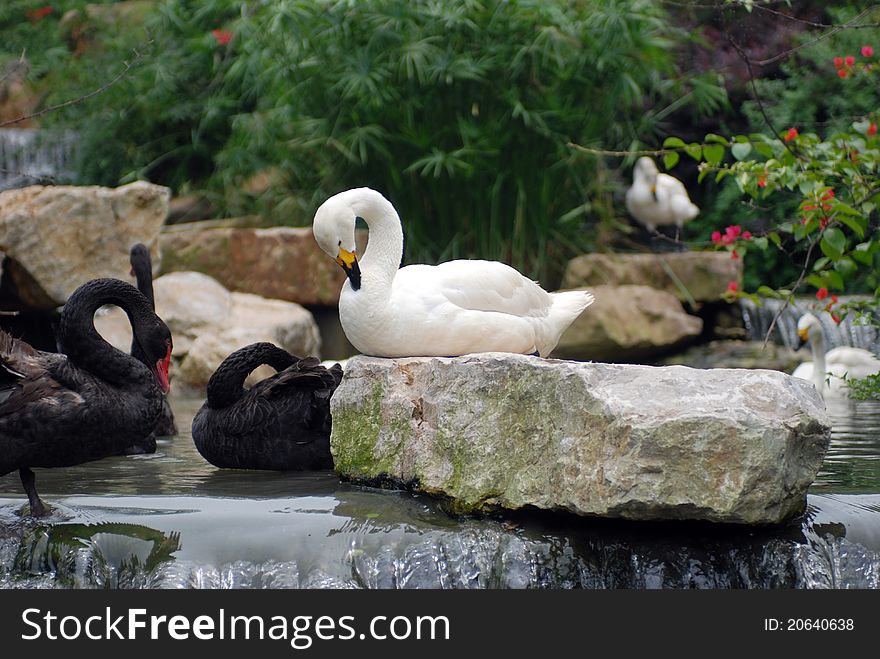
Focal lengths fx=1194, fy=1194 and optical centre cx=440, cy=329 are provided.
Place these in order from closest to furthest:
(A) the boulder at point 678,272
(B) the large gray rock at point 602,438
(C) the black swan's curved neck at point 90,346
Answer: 1. (B) the large gray rock at point 602,438
2. (C) the black swan's curved neck at point 90,346
3. (A) the boulder at point 678,272

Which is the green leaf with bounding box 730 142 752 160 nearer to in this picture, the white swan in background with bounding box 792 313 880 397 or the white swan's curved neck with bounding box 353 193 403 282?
the white swan's curved neck with bounding box 353 193 403 282

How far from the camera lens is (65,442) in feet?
12.8

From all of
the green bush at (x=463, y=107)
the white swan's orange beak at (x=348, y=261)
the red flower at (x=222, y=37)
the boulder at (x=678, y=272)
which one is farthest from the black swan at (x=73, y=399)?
the red flower at (x=222, y=37)

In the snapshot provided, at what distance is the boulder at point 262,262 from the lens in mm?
9922

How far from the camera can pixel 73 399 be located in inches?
154

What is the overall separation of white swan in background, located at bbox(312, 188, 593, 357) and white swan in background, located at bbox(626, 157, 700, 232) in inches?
277

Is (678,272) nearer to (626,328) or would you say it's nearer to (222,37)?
(626,328)

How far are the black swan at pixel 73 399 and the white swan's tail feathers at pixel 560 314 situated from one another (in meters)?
1.86

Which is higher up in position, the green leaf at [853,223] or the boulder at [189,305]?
the green leaf at [853,223]

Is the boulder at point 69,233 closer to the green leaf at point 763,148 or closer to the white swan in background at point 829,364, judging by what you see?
the white swan in background at point 829,364

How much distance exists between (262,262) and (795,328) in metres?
4.51

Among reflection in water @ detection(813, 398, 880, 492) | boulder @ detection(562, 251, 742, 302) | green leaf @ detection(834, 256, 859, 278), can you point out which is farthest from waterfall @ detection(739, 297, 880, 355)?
green leaf @ detection(834, 256, 859, 278)
